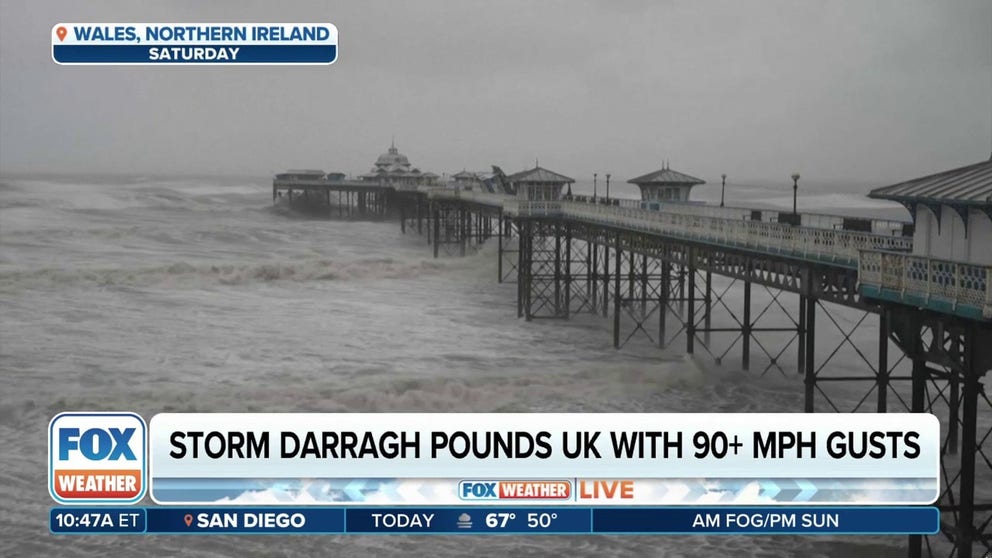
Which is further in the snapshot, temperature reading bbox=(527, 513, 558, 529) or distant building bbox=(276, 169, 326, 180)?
distant building bbox=(276, 169, 326, 180)

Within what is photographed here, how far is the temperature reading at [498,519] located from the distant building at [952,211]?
6535mm

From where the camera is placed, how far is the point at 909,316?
44.8 ft

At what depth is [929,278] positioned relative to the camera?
1274 centimetres

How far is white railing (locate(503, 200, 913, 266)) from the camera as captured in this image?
17.1 metres

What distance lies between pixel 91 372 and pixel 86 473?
16528 millimetres

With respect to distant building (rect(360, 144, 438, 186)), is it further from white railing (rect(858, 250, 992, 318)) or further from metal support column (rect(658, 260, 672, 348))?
white railing (rect(858, 250, 992, 318))

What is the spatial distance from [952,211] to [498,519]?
7249mm

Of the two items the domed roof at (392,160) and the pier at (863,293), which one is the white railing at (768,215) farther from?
the domed roof at (392,160)

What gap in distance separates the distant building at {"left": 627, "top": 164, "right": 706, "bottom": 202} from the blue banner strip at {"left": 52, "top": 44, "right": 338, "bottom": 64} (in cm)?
2987

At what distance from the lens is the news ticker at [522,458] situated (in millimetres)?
9422

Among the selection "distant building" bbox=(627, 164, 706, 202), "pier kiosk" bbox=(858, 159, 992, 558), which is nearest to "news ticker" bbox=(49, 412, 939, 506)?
"pier kiosk" bbox=(858, 159, 992, 558)

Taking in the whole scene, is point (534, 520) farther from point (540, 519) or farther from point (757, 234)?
point (757, 234)

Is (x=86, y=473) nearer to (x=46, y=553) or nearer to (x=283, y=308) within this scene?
(x=46, y=553)

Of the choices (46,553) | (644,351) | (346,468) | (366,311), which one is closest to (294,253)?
(366,311)
